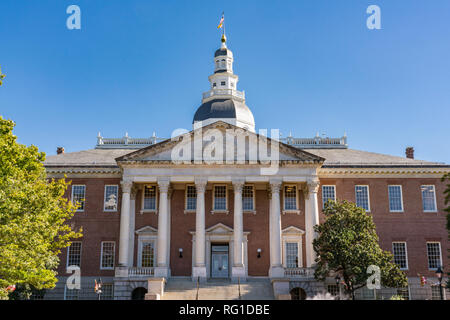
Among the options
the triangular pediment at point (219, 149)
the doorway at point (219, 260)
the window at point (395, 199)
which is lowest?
the doorway at point (219, 260)

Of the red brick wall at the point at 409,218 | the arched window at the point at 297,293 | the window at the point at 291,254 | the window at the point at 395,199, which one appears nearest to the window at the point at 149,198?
the window at the point at 291,254

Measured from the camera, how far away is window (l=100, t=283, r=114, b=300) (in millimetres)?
39875

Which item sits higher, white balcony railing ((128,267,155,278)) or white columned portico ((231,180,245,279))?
white columned portico ((231,180,245,279))

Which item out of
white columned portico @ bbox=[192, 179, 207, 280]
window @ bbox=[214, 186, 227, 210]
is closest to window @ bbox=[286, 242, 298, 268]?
window @ bbox=[214, 186, 227, 210]

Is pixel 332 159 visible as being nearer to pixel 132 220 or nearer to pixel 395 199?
pixel 395 199

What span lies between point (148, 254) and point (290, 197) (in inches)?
495

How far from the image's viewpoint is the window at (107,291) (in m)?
39.9

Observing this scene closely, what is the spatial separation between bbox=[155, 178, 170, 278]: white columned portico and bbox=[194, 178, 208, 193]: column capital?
7.47ft

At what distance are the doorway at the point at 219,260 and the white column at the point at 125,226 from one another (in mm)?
6916

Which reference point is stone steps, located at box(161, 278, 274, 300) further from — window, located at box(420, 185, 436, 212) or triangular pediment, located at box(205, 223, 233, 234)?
window, located at box(420, 185, 436, 212)

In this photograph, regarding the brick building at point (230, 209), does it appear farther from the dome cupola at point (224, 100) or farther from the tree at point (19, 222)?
the dome cupola at point (224, 100)
